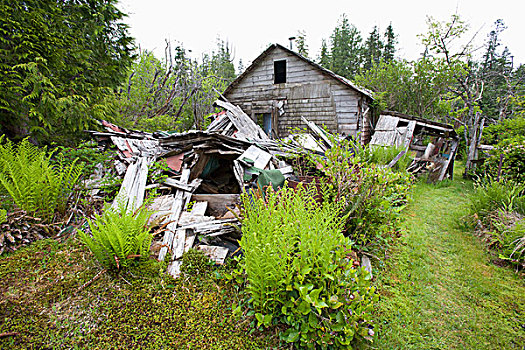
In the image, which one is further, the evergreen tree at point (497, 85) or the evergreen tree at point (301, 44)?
the evergreen tree at point (301, 44)

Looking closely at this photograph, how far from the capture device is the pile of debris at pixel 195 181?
331 cm

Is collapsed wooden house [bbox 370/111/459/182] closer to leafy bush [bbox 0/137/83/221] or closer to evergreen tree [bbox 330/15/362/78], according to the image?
leafy bush [bbox 0/137/83/221]

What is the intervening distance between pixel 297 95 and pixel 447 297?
952 centimetres

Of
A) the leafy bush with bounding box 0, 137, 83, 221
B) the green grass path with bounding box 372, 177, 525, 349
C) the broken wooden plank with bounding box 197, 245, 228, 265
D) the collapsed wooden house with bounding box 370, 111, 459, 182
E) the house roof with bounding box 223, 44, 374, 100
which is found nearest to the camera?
the green grass path with bounding box 372, 177, 525, 349

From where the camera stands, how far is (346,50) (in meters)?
36.5

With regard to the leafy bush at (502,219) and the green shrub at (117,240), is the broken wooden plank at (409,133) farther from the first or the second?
the green shrub at (117,240)

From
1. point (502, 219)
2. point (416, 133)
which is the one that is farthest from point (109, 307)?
point (416, 133)

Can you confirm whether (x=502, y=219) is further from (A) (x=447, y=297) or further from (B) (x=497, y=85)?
(B) (x=497, y=85)

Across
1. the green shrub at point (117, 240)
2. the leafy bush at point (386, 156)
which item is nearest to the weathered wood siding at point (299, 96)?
the leafy bush at point (386, 156)

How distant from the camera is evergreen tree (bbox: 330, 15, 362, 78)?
35.3m

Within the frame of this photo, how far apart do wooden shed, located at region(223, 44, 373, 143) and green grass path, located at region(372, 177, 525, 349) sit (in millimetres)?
6174

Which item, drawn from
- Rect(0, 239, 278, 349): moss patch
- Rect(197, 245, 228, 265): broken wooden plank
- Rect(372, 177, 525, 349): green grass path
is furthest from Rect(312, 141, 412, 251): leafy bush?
Rect(0, 239, 278, 349): moss patch

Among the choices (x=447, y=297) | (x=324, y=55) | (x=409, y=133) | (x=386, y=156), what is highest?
(x=324, y=55)

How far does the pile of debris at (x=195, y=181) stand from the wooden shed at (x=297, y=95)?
5.41 meters
